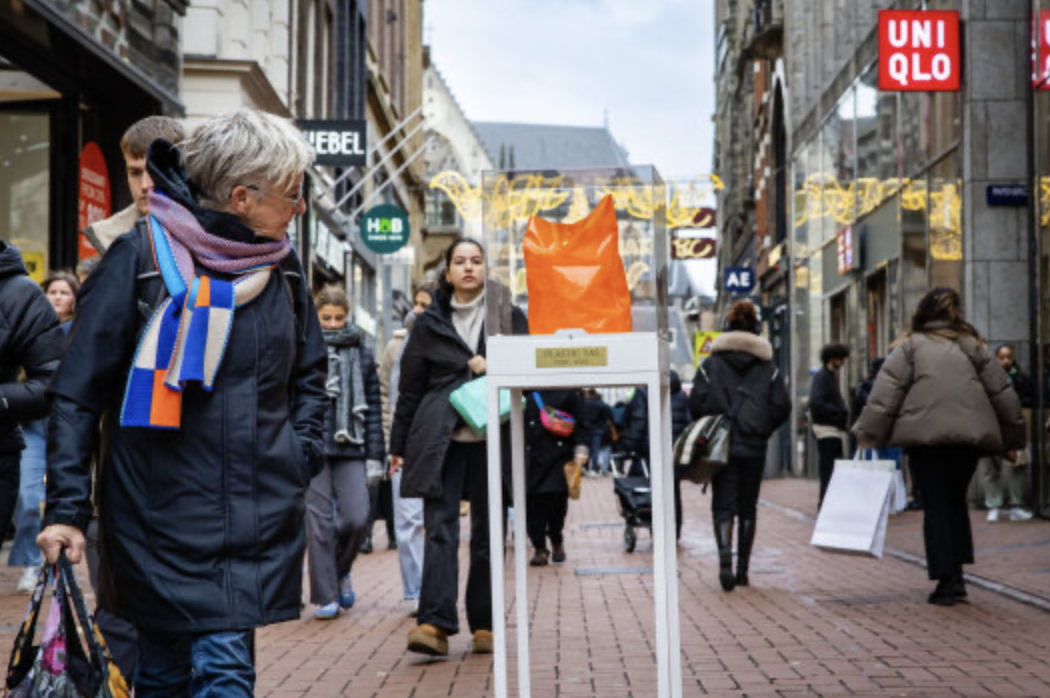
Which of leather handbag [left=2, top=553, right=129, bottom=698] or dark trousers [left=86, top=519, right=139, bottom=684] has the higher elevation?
leather handbag [left=2, top=553, right=129, bottom=698]

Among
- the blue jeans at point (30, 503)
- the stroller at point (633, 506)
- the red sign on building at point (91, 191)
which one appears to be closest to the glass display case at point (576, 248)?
the blue jeans at point (30, 503)

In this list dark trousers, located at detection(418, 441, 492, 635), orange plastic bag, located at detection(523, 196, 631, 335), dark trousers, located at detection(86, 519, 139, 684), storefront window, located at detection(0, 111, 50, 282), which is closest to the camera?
dark trousers, located at detection(86, 519, 139, 684)

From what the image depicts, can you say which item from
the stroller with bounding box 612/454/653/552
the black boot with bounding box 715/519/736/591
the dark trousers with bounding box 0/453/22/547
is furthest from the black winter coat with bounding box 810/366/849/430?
the dark trousers with bounding box 0/453/22/547

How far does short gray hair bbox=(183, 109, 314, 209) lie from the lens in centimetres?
380

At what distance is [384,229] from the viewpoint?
95.5 ft

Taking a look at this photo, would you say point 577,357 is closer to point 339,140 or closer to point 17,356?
point 17,356

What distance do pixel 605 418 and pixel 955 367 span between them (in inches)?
884

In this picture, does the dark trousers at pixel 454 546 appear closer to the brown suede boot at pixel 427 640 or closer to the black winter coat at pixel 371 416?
the brown suede boot at pixel 427 640

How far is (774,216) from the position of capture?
3909 cm

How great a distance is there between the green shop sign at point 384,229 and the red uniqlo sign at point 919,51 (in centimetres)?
1157

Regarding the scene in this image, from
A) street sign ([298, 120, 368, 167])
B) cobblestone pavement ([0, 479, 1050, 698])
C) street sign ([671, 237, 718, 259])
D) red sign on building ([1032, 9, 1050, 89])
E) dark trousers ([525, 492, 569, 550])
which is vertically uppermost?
street sign ([671, 237, 718, 259])

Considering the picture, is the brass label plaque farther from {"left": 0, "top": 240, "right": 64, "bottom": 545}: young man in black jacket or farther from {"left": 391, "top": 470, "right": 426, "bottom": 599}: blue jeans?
{"left": 391, "top": 470, "right": 426, "bottom": 599}: blue jeans

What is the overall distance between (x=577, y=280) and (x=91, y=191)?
11.1 meters

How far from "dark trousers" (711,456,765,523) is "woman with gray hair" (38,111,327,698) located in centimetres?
732
